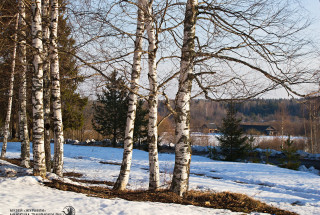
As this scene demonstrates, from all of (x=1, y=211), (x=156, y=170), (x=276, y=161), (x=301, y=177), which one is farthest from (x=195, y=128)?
(x=1, y=211)

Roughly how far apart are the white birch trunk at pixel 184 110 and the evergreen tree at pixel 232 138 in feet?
43.1

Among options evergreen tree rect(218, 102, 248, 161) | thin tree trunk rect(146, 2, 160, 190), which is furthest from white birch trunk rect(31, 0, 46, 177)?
evergreen tree rect(218, 102, 248, 161)

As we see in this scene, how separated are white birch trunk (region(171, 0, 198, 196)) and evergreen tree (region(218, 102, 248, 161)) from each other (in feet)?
43.1

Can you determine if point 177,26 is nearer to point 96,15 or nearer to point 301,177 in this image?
point 96,15

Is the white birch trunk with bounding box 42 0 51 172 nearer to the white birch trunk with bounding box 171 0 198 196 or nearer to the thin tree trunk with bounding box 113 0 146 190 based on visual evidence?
the thin tree trunk with bounding box 113 0 146 190

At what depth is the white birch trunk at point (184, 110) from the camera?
5.16 metres

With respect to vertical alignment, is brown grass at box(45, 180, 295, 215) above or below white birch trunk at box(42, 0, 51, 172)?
below

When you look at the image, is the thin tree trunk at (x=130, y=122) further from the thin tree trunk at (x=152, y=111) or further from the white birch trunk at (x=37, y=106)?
the white birch trunk at (x=37, y=106)

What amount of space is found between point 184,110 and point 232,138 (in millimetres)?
A: 14016

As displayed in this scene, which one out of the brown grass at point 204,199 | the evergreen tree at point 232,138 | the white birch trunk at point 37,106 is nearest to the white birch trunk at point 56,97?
the white birch trunk at point 37,106

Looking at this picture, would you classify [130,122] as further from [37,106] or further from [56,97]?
[56,97]

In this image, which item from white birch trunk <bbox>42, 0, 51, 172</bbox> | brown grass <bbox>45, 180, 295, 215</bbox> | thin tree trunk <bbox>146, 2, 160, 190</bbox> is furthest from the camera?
white birch trunk <bbox>42, 0, 51, 172</bbox>

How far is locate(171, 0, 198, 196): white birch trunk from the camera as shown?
16.9ft

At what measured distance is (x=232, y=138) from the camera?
1816cm
